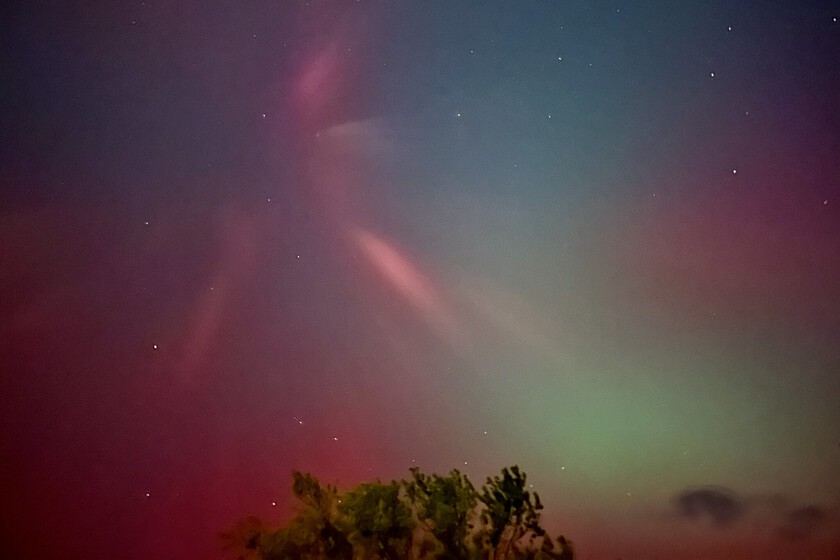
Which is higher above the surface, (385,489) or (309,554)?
(385,489)

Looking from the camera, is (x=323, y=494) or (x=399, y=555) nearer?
(x=399, y=555)

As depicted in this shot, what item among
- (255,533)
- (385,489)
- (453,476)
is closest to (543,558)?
(453,476)

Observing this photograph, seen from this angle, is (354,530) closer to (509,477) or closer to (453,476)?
(453,476)

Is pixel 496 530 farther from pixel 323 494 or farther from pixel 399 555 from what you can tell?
pixel 323 494

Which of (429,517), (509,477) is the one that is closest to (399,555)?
(429,517)

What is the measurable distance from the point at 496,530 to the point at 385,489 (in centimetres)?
171

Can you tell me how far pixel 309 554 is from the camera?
9.43 metres

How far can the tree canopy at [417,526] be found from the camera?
29.2 feet

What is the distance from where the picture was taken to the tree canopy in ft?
29.2

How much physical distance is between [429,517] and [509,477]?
4.26ft

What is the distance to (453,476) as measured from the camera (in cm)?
930

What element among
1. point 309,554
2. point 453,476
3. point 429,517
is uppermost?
point 453,476

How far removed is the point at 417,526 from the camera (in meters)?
9.10

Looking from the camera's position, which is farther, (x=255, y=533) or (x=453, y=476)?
(x=255, y=533)
